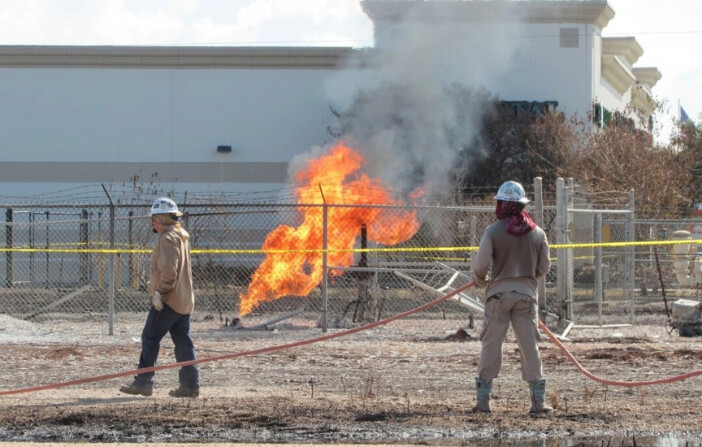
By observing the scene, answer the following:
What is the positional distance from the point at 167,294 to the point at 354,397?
1858mm

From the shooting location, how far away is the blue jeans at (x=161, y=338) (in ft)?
29.7

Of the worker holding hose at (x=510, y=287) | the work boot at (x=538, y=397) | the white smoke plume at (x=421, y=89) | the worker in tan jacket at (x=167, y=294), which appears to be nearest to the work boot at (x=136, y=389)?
the worker in tan jacket at (x=167, y=294)

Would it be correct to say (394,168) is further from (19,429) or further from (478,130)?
(19,429)

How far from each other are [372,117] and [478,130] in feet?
A: 11.9

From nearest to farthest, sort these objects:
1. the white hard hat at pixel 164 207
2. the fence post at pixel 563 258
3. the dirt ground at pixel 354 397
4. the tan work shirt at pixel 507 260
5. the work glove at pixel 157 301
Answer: the dirt ground at pixel 354 397 → the tan work shirt at pixel 507 260 → the work glove at pixel 157 301 → the white hard hat at pixel 164 207 → the fence post at pixel 563 258

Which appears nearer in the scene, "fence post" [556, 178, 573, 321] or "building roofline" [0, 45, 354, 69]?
"fence post" [556, 178, 573, 321]

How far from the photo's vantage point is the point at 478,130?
111 ft

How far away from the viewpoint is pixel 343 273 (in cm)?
1856

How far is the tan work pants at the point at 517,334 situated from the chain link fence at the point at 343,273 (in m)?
5.22

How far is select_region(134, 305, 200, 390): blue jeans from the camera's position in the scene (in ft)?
29.7

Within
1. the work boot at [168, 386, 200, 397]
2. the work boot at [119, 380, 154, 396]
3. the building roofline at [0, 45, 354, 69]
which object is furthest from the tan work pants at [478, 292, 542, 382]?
the building roofline at [0, 45, 354, 69]

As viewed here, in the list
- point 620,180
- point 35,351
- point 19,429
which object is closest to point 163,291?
point 19,429

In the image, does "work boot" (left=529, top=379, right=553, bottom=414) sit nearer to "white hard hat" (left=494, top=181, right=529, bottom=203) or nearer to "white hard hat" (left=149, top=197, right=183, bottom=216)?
"white hard hat" (left=494, top=181, right=529, bottom=203)

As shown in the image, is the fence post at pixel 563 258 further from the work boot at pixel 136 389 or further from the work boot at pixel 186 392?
Result: the work boot at pixel 136 389
